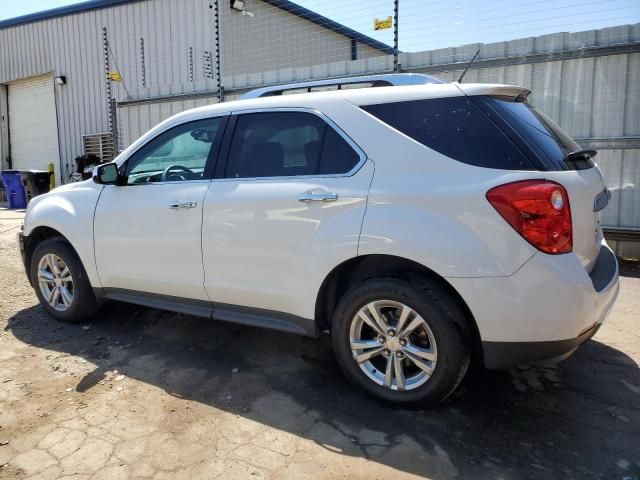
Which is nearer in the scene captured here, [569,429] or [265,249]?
[569,429]

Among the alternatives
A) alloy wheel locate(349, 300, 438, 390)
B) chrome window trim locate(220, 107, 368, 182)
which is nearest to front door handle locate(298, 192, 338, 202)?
chrome window trim locate(220, 107, 368, 182)

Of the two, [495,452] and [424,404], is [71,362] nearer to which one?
[424,404]

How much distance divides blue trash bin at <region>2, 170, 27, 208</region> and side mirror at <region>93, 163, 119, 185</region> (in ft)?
36.1

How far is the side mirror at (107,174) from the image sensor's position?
379 cm

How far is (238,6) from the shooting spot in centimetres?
1308

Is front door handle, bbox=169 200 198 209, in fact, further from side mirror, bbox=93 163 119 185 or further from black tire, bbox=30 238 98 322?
black tire, bbox=30 238 98 322

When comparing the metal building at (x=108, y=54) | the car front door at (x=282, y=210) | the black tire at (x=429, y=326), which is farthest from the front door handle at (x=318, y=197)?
the metal building at (x=108, y=54)

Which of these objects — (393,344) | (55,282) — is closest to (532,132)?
(393,344)

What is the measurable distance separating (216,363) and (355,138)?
74.1 inches

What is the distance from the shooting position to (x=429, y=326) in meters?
2.68

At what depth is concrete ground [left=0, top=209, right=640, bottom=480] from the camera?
7.93ft

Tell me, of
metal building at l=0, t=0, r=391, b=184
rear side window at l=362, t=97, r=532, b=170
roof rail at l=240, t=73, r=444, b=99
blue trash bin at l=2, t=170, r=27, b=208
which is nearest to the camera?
rear side window at l=362, t=97, r=532, b=170

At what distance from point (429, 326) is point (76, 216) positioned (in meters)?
2.98

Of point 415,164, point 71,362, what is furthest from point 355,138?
point 71,362
